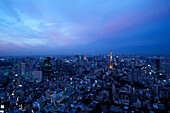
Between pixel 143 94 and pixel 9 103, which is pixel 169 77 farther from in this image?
pixel 9 103

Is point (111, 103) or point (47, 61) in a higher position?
point (47, 61)

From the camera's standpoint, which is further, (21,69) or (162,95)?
(21,69)

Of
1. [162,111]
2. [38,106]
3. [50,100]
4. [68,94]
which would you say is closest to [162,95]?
[162,111]

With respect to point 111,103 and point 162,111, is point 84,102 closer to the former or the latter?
point 111,103

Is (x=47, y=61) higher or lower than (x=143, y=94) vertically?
higher

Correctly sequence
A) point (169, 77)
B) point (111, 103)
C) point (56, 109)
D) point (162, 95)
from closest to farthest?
1. point (56, 109)
2. point (111, 103)
3. point (162, 95)
4. point (169, 77)

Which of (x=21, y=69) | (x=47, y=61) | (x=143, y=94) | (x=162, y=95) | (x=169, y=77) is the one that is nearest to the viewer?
(x=162, y=95)

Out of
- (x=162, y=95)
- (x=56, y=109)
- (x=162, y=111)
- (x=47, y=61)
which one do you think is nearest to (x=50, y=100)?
(x=56, y=109)

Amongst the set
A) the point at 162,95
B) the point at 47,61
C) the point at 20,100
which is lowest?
the point at 20,100

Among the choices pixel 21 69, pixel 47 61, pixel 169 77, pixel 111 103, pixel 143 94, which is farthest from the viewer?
pixel 47 61

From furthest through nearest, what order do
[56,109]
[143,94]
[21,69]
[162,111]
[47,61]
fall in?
1. [47,61]
2. [21,69]
3. [143,94]
4. [56,109]
5. [162,111]
